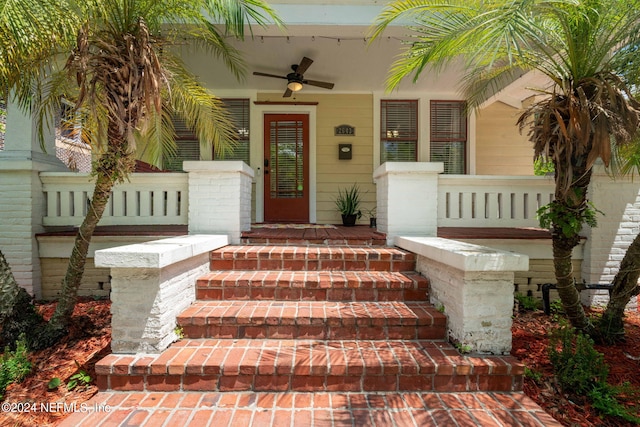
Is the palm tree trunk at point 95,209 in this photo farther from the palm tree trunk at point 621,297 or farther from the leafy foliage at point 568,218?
the palm tree trunk at point 621,297

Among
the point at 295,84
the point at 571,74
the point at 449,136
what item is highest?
the point at 295,84

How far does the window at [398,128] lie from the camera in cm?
630

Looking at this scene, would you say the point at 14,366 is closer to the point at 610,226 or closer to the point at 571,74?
the point at 571,74

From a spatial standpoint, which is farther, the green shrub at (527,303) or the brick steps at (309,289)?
the green shrub at (527,303)

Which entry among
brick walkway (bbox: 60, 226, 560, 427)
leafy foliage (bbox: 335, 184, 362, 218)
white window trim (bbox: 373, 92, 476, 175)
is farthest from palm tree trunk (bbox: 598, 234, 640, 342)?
leafy foliage (bbox: 335, 184, 362, 218)

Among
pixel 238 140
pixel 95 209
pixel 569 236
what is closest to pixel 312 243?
pixel 95 209

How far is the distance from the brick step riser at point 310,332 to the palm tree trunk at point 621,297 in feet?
5.09

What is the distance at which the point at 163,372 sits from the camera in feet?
6.54

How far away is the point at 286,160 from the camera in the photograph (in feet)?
20.5

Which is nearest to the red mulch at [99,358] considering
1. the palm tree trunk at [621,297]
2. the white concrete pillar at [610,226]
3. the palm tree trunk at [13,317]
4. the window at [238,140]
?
the palm tree trunk at [621,297]

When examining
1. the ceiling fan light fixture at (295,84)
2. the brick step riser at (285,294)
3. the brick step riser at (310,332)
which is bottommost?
the brick step riser at (310,332)

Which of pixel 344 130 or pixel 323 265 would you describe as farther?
pixel 344 130

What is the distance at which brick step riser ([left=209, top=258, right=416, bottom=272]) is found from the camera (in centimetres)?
308

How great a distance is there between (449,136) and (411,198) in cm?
347
